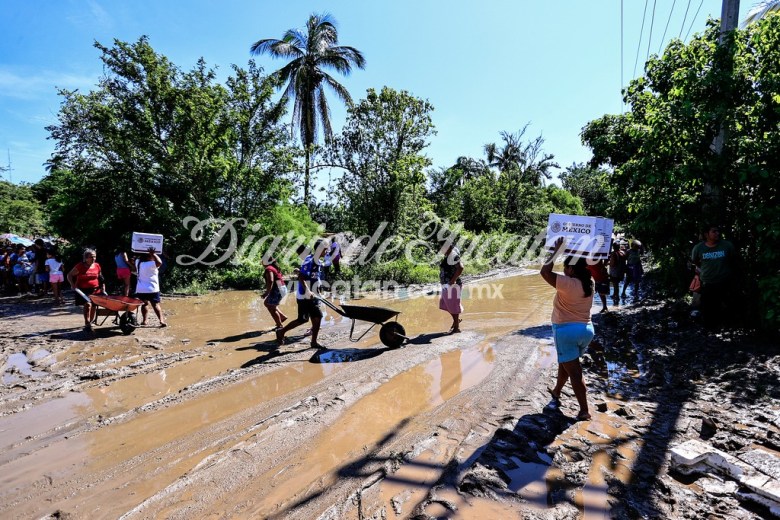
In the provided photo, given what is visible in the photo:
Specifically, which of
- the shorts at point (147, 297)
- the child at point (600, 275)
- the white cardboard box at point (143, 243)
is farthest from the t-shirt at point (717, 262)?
the white cardboard box at point (143, 243)

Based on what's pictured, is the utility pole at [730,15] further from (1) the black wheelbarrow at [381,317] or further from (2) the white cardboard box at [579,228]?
(1) the black wheelbarrow at [381,317]

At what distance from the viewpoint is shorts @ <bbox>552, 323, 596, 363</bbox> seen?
13.4 ft

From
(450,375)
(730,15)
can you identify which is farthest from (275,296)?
(730,15)

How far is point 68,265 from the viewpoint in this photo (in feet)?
46.5

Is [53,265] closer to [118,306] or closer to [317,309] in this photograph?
[118,306]

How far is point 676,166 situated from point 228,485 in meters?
8.51

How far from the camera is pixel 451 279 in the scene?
761cm

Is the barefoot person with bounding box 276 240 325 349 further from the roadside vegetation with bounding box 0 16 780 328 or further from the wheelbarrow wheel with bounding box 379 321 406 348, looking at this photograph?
the roadside vegetation with bounding box 0 16 780 328

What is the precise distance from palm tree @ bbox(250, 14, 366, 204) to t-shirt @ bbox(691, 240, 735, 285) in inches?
782

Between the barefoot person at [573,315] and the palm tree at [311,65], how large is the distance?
67.5 feet

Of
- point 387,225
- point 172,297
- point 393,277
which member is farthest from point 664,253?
point 172,297

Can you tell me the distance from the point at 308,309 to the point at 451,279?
2714 mm

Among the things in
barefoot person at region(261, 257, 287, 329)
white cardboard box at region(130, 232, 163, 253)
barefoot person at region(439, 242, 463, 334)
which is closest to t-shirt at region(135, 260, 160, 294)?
white cardboard box at region(130, 232, 163, 253)

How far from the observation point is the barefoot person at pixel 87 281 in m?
7.81
